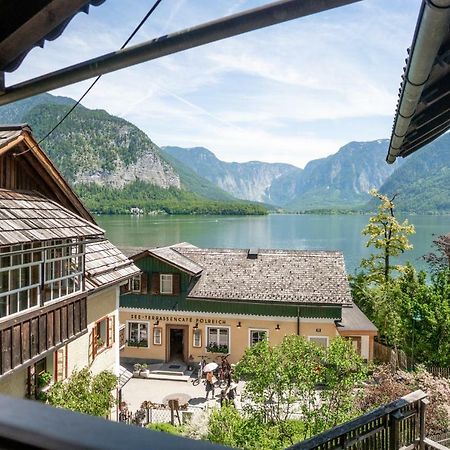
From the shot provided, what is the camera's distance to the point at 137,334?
73.1 feet

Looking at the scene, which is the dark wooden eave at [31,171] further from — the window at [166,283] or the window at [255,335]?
the window at [255,335]

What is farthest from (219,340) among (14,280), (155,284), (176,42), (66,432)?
(66,432)

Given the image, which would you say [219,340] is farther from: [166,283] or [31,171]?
[31,171]

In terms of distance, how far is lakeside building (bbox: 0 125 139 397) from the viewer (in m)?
8.52

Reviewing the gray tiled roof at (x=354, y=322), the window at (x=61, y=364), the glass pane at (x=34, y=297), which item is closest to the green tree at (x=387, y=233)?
the gray tiled roof at (x=354, y=322)

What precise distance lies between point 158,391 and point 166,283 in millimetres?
5312

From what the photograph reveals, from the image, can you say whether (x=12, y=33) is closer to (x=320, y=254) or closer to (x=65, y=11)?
(x=65, y=11)

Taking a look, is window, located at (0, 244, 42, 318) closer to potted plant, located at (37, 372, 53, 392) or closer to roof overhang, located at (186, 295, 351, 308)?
potted plant, located at (37, 372, 53, 392)

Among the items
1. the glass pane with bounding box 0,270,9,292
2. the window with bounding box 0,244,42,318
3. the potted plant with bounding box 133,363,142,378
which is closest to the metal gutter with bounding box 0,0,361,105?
the window with bounding box 0,244,42,318

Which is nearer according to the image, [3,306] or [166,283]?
[3,306]

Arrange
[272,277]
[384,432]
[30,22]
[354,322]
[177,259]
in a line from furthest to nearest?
[177,259]
[272,277]
[354,322]
[384,432]
[30,22]

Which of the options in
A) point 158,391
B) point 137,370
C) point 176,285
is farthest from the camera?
point 176,285

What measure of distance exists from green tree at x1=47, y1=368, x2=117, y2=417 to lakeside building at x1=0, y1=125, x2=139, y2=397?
1.58 ft

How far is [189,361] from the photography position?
2139 centimetres
